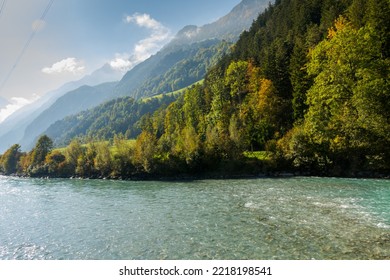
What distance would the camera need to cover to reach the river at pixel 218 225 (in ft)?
66.2

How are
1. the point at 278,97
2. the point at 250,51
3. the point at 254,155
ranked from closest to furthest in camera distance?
the point at 254,155, the point at 278,97, the point at 250,51

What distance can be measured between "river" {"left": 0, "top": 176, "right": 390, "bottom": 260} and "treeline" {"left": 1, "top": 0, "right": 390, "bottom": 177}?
9.62 meters

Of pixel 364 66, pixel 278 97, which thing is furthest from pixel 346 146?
pixel 278 97

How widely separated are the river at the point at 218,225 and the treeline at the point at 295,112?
9624mm

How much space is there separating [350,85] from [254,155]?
2329cm

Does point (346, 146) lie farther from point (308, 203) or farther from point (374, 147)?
point (308, 203)

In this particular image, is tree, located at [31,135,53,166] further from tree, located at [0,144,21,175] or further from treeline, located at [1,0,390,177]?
tree, located at [0,144,21,175]

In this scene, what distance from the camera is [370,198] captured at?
31656 millimetres

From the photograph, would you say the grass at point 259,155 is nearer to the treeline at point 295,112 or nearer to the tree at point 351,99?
the treeline at point 295,112

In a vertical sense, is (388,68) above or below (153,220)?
above

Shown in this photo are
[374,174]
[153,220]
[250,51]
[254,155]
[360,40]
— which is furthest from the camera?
[250,51]

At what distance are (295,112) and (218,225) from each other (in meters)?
44.0

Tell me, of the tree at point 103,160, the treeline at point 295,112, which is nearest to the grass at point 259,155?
the treeline at point 295,112

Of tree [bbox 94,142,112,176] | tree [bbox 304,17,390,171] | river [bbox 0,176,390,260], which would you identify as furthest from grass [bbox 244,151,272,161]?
tree [bbox 94,142,112,176]
